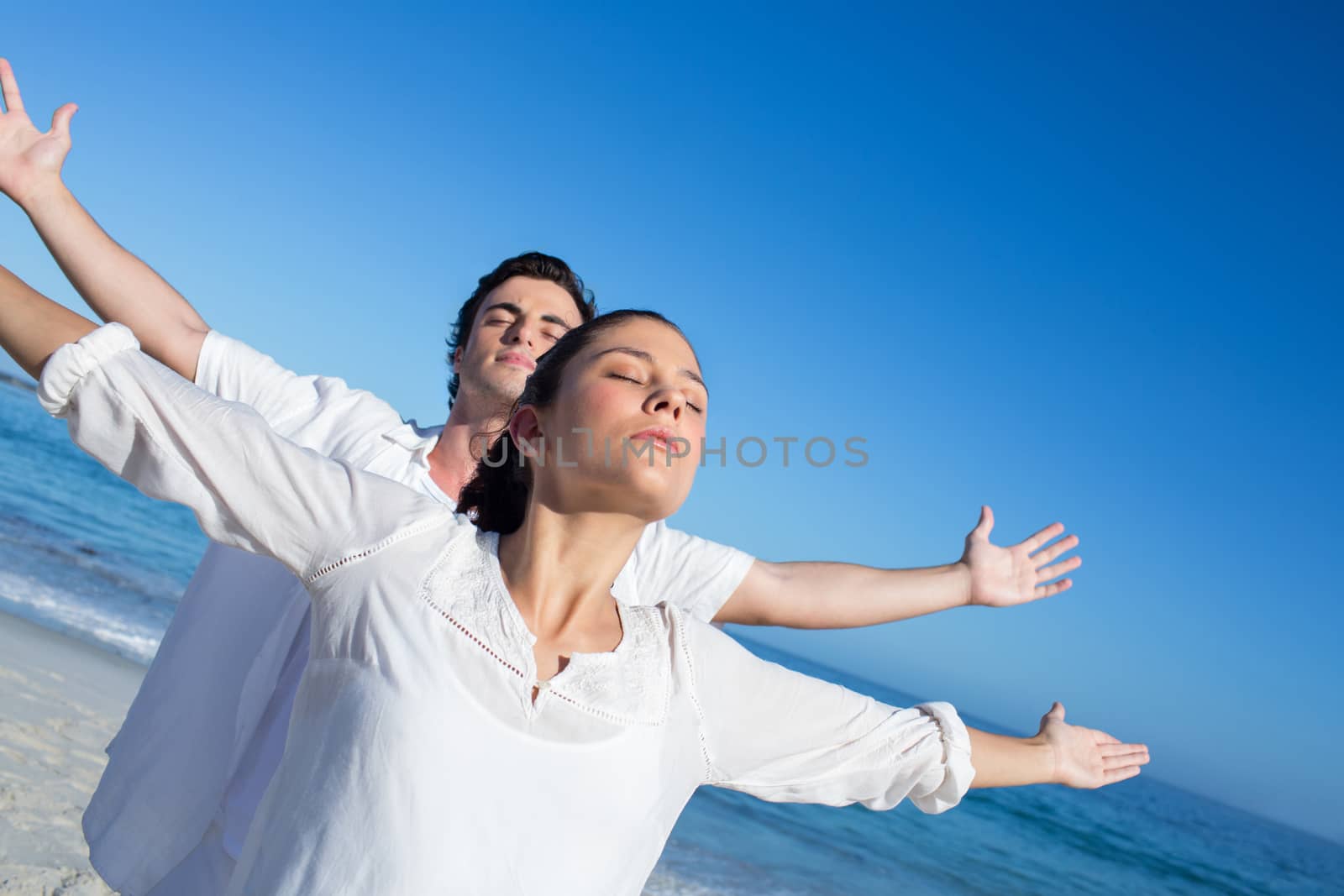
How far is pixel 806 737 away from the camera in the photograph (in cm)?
176

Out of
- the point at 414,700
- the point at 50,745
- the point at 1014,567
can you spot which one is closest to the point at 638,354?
the point at 414,700

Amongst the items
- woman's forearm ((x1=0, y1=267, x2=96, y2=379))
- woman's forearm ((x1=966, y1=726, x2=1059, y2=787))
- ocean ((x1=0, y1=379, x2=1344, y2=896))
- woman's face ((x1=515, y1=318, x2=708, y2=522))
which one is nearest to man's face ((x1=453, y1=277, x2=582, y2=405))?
woman's face ((x1=515, y1=318, x2=708, y2=522))

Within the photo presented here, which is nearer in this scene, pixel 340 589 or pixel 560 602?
pixel 340 589

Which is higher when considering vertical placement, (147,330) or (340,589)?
(147,330)

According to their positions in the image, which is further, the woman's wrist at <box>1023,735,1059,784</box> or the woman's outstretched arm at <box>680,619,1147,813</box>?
the woman's wrist at <box>1023,735,1059,784</box>

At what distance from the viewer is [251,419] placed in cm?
149

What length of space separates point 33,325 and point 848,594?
2145mm

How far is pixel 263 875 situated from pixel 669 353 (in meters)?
1.10

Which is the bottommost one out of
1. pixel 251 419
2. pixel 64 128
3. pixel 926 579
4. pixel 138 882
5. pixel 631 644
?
pixel 138 882

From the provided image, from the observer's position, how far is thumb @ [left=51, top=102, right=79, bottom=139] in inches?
81.4

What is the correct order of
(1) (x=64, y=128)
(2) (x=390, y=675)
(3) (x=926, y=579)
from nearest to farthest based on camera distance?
1. (2) (x=390, y=675)
2. (1) (x=64, y=128)
3. (3) (x=926, y=579)

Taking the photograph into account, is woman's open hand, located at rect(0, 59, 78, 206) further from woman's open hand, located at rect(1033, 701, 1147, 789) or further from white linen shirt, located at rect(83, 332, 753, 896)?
woman's open hand, located at rect(1033, 701, 1147, 789)

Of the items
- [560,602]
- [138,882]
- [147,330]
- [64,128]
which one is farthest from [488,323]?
[138,882]

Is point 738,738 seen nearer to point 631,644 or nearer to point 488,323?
point 631,644
